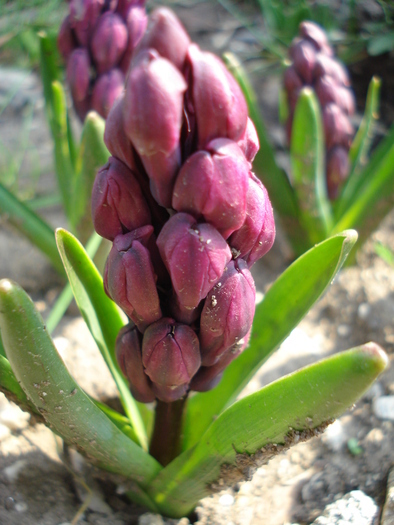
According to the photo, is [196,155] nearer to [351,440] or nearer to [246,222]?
[246,222]

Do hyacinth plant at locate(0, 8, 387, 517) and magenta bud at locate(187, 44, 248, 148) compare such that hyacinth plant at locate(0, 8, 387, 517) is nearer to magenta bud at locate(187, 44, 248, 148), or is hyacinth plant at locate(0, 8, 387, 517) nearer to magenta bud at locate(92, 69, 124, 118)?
magenta bud at locate(187, 44, 248, 148)

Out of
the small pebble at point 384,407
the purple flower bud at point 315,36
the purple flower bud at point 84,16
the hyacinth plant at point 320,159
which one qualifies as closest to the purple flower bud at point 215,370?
the small pebble at point 384,407

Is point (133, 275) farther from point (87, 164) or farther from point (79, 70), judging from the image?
point (79, 70)

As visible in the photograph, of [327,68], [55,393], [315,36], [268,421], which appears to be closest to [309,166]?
[327,68]

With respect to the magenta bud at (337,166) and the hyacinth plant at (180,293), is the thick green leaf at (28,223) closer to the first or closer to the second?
the hyacinth plant at (180,293)

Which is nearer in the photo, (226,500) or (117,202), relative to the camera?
(117,202)
